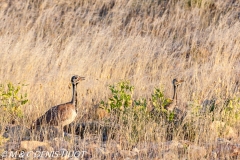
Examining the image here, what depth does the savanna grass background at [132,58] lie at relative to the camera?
23.1 feet

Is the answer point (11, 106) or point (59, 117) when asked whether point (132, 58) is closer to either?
point (11, 106)

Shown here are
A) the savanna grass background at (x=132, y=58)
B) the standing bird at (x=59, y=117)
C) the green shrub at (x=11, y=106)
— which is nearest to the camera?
the savanna grass background at (x=132, y=58)

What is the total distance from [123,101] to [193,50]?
5734 mm

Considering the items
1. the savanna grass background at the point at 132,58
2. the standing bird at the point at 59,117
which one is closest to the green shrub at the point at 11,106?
the savanna grass background at the point at 132,58

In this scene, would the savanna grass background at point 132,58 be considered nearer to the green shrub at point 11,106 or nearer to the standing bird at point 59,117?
the green shrub at point 11,106

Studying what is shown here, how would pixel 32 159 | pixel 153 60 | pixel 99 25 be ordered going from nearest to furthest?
pixel 32 159 → pixel 153 60 → pixel 99 25

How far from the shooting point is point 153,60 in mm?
12188

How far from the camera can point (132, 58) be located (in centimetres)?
1216

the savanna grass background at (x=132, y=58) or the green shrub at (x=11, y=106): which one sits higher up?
the savanna grass background at (x=132, y=58)

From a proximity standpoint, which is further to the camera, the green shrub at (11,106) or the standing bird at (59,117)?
the green shrub at (11,106)

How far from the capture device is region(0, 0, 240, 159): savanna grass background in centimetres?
703

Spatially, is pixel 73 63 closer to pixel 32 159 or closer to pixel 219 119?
pixel 219 119

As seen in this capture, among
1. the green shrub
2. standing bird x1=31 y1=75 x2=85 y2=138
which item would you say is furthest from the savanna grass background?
standing bird x1=31 y1=75 x2=85 y2=138

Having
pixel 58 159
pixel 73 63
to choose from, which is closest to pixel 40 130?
pixel 58 159
